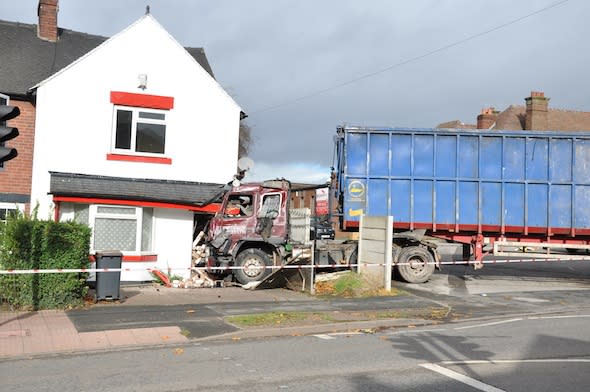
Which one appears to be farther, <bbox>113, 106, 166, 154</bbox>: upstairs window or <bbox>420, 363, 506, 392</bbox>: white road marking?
<bbox>113, 106, 166, 154</bbox>: upstairs window

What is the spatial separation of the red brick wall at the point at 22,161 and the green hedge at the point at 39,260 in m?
4.69

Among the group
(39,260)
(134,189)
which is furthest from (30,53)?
(39,260)

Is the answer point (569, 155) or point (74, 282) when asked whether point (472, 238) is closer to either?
point (569, 155)

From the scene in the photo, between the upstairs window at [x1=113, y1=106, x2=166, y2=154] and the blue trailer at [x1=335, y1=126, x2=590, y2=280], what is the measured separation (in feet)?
17.2

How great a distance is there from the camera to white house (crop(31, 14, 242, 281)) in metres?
16.0

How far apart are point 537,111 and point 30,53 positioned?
30158 mm

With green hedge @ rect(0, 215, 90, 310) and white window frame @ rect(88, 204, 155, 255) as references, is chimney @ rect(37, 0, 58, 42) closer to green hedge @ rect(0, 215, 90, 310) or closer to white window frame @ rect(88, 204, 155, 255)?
white window frame @ rect(88, 204, 155, 255)

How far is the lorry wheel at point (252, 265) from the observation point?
51.7 ft

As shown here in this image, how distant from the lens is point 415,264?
16.9m

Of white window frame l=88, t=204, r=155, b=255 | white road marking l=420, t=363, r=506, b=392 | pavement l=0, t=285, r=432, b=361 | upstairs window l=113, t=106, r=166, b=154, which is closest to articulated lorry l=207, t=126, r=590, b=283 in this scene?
pavement l=0, t=285, r=432, b=361

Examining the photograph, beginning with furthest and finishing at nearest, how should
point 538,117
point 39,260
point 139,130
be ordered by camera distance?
1. point 538,117
2. point 139,130
3. point 39,260

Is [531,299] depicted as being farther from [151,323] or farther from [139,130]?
[139,130]

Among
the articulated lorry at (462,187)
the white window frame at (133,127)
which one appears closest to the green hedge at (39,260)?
the white window frame at (133,127)

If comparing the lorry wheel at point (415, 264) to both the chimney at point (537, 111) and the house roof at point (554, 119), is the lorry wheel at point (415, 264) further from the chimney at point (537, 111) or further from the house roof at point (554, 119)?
the house roof at point (554, 119)
